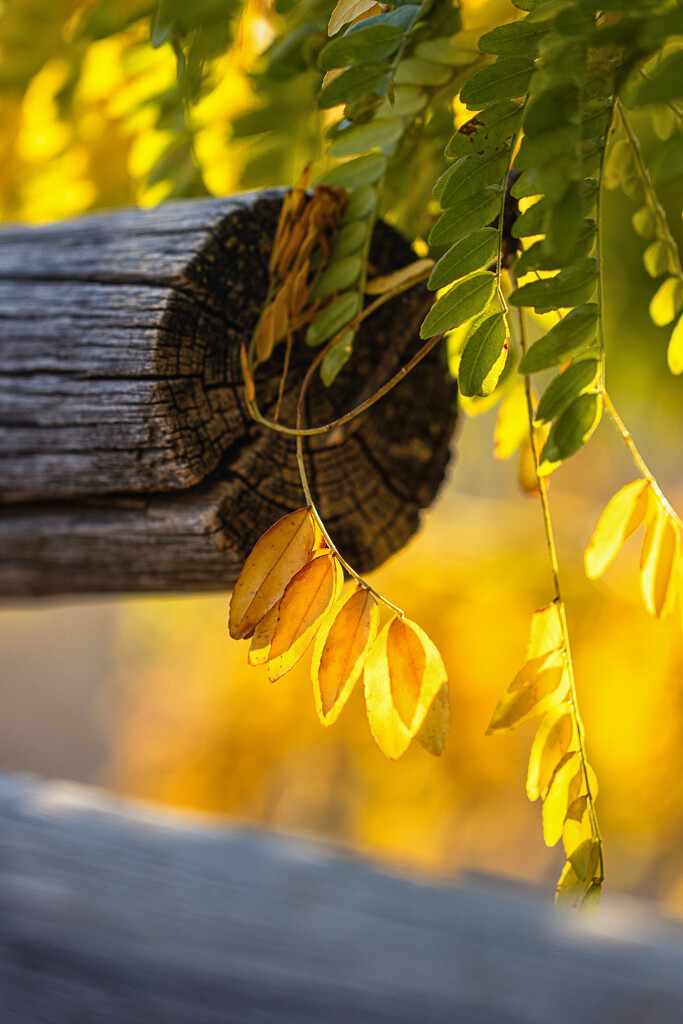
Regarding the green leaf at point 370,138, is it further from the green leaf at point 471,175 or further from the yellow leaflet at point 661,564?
the yellow leaflet at point 661,564

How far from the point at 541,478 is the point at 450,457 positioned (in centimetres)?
18

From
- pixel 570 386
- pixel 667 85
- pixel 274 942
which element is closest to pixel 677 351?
pixel 570 386

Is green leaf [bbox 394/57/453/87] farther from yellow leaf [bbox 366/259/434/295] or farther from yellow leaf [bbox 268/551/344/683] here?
yellow leaf [bbox 268/551/344/683]

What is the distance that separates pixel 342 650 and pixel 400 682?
0.10 feet

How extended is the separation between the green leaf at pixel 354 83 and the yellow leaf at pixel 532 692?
0.31m

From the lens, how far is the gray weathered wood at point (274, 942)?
0.59m

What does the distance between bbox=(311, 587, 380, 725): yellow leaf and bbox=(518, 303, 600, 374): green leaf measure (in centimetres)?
13

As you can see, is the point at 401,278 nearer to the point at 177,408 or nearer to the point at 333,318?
the point at 333,318

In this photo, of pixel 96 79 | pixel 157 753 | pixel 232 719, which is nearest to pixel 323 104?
pixel 96 79

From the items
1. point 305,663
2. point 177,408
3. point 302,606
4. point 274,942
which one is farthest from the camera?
point 305,663

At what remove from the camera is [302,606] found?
0.35 m

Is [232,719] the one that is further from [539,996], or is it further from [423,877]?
[539,996]

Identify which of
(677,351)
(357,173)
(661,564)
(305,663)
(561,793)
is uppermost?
(357,173)

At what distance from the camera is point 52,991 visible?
0.60 meters
